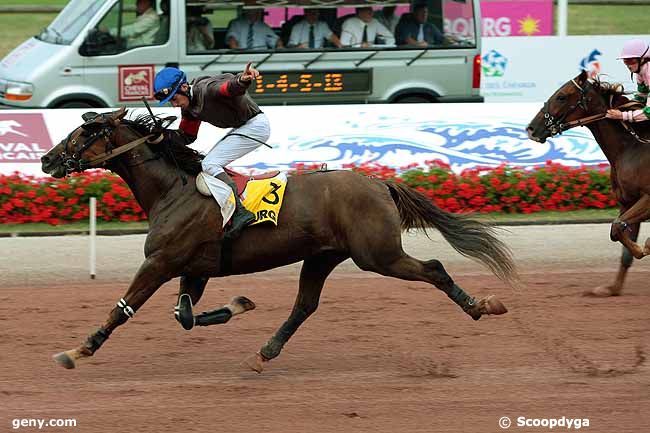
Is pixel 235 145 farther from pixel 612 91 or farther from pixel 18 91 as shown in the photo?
pixel 18 91

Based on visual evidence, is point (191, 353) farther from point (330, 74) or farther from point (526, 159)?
point (330, 74)

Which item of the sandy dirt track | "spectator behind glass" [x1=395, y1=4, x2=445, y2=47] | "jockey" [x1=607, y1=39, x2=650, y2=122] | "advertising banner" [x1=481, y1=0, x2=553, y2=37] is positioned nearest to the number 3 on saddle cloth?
the sandy dirt track

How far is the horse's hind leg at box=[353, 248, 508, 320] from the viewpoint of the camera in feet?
23.6

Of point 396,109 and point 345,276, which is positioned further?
point 396,109

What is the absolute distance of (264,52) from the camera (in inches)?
667

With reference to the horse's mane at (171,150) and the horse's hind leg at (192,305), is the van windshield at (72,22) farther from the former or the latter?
the horse's hind leg at (192,305)

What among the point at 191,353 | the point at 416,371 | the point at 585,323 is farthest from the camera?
the point at 585,323

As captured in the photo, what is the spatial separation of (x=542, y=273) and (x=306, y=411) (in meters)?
4.56

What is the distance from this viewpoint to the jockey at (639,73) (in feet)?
29.8

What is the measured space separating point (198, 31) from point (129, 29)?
108cm

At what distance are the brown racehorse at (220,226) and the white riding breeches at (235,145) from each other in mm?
141

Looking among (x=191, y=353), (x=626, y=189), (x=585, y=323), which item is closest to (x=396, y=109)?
(x=626, y=189)

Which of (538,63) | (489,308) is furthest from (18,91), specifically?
(489,308)

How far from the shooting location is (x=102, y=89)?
16703mm
